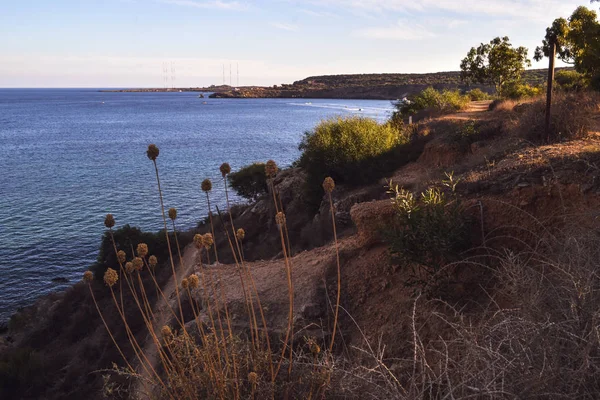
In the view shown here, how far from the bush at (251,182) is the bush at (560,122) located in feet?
53.9

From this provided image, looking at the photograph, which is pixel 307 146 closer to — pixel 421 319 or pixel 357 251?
pixel 357 251

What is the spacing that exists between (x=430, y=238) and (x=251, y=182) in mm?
22975

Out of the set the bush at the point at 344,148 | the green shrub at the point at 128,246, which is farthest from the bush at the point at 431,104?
the green shrub at the point at 128,246

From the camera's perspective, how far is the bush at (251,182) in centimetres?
3042

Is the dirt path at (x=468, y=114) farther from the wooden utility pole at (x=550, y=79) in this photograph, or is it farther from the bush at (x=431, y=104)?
the wooden utility pole at (x=550, y=79)

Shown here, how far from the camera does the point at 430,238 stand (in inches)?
327

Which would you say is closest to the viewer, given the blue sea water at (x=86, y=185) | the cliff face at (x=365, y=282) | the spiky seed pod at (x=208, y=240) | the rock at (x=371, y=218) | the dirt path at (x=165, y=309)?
the spiky seed pod at (x=208, y=240)

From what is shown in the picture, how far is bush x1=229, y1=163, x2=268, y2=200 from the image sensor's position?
30422 millimetres

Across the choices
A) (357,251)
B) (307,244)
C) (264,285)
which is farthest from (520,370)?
(307,244)

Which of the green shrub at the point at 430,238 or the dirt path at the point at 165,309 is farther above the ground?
the green shrub at the point at 430,238

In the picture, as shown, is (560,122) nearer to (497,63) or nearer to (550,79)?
(550,79)

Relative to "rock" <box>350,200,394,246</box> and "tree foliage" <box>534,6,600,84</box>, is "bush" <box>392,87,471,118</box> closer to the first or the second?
"tree foliage" <box>534,6,600,84</box>

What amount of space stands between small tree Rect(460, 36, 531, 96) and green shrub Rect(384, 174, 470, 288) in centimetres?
3720

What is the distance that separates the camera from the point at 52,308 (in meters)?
18.2
